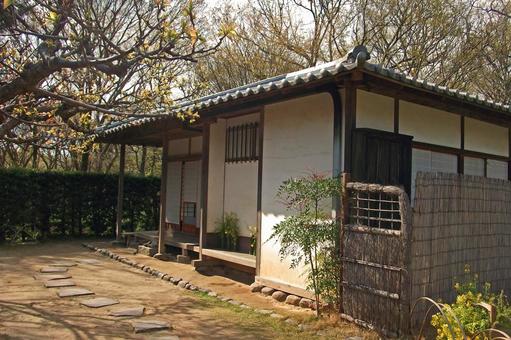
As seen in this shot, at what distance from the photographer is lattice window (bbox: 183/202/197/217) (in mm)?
11266

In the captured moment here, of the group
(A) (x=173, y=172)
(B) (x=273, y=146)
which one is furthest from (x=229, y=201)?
(A) (x=173, y=172)

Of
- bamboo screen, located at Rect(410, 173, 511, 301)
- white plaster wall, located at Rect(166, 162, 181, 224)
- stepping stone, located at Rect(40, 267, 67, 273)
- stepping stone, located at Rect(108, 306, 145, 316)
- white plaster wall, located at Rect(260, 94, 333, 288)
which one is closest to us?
bamboo screen, located at Rect(410, 173, 511, 301)

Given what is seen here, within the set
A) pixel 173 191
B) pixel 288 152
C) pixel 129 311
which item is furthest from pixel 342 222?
pixel 173 191

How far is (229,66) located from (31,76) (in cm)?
1579

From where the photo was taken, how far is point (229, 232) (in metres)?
8.80

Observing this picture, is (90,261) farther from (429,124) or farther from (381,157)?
(429,124)

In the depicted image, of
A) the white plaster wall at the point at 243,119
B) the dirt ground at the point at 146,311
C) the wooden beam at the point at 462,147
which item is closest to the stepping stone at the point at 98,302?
the dirt ground at the point at 146,311

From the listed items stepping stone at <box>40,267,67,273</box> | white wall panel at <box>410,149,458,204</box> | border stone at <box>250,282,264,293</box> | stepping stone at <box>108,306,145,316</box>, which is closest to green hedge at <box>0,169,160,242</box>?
stepping stone at <box>40,267,67,273</box>

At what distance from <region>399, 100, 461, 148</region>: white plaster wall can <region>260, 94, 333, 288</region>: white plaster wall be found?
1.30 m

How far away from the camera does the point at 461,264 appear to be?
5723 millimetres

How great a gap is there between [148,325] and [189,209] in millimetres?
6227

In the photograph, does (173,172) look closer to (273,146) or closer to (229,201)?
(229,201)

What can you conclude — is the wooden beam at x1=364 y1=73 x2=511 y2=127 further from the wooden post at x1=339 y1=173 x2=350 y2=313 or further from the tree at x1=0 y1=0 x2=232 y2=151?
the tree at x1=0 y1=0 x2=232 y2=151

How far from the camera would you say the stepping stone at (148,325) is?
5.18 metres
